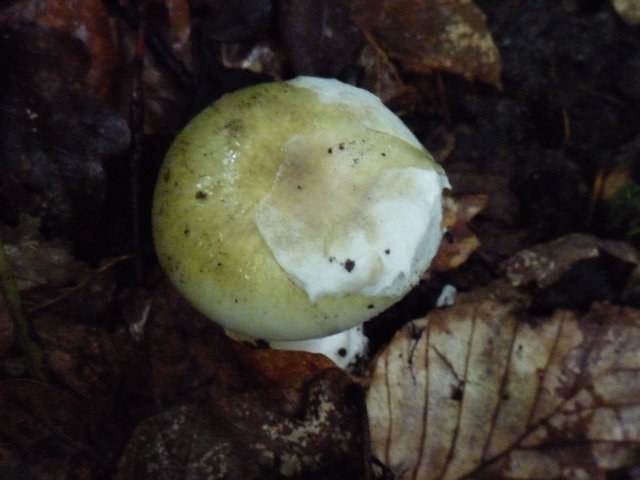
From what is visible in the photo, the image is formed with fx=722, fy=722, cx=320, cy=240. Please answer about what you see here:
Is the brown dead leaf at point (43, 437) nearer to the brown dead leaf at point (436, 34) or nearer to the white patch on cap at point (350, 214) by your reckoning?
the white patch on cap at point (350, 214)

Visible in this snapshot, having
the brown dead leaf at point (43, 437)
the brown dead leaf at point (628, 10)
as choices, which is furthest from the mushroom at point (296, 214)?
the brown dead leaf at point (628, 10)

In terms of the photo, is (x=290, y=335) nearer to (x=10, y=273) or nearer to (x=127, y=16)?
(x=10, y=273)

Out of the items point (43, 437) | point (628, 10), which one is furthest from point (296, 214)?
point (628, 10)

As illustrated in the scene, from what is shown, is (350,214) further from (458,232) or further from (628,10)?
(628,10)

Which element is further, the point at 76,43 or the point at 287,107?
the point at 76,43

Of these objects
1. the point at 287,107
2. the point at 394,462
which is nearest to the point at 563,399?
the point at 394,462

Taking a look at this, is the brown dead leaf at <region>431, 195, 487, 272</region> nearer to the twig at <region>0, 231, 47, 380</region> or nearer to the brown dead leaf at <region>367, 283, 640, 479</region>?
the brown dead leaf at <region>367, 283, 640, 479</region>

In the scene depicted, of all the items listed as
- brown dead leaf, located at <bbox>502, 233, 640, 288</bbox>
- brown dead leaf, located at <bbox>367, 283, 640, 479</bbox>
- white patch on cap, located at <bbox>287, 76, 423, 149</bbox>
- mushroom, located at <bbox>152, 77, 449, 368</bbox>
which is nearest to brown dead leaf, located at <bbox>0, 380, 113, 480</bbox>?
mushroom, located at <bbox>152, 77, 449, 368</bbox>
